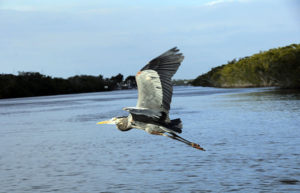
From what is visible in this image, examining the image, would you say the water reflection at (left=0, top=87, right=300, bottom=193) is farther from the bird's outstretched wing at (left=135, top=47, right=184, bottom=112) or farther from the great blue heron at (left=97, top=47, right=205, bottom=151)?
the bird's outstretched wing at (left=135, top=47, right=184, bottom=112)

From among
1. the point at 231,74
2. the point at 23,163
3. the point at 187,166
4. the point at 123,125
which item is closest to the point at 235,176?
the point at 187,166

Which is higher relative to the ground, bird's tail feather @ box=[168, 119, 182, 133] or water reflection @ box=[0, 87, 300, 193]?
bird's tail feather @ box=[168, 119, 182, 133]

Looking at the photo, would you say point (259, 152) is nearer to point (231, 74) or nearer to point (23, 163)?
point (23, 163)

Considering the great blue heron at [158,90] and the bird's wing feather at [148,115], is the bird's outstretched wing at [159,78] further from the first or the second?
the bird's wing feather at [148,115]

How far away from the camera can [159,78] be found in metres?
10.1

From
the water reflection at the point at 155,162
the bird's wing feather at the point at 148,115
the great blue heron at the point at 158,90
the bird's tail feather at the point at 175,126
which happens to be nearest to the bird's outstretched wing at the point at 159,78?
the great blue heron at the point at 158,90

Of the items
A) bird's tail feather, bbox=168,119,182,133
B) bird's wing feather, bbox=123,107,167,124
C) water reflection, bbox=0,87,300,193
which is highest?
bird's wing feather, bbox=123,107,167,124

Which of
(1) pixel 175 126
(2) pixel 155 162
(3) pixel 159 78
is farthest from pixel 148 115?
(2) pixel 155 162

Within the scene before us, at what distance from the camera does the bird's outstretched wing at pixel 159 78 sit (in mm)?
10000

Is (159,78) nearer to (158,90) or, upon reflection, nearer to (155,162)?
(158,90)

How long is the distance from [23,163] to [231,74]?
18109 cm

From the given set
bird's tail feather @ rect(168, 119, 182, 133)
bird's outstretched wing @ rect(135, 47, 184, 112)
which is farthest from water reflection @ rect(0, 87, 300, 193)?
bird's outstretched wing @ rect(135, 47, 184, 112)

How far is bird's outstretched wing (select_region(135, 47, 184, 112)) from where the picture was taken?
1000cm

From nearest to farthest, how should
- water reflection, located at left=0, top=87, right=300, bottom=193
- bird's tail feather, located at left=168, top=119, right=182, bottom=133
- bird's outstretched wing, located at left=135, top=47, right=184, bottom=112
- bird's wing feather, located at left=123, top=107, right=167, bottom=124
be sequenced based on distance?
bird's outstretched wing, located at left=135, top=47, right=184, bottom=112 → bird's wing feather, located at left=123, top=107, right=167, bottom=124 → bird's tail feather, located at left=168, top=119, right=182, bottom=133 → water reflection, located at left=0, top=87, right=300, bottom=193
